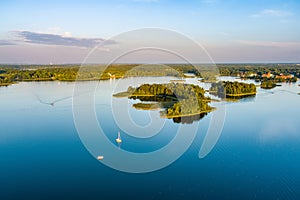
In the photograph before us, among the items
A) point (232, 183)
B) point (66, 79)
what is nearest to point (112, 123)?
point (232, 183)

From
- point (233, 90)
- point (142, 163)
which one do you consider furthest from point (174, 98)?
point (142, 163)

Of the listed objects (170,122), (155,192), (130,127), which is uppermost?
(130,127)

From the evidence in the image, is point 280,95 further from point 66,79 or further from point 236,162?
point 66,79

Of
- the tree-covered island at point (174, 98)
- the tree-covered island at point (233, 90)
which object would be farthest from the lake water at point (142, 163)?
the tree-covered island at point (233, 90)

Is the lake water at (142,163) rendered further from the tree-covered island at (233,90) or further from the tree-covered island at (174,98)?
the tree-covered island at (233,90)

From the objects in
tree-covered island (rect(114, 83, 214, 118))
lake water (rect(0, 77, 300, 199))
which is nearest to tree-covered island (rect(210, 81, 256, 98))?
tree-covered island (rect(114, 83, 214, 118))

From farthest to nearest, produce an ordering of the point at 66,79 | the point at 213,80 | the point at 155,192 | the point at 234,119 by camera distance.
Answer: the point at 66,79 → the point at 213,80 → the point at 234,119 → the point at 155,192
